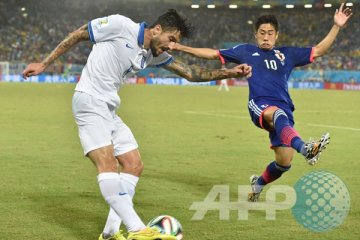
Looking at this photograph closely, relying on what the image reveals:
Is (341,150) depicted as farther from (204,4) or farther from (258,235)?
(204,4)

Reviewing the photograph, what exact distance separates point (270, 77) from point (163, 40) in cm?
274

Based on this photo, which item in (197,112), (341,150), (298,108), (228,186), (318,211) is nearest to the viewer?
(318,211)

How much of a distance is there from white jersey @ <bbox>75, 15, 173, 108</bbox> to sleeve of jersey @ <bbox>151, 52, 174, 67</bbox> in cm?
49

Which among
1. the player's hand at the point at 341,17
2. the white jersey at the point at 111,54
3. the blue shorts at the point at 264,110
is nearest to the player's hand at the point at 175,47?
the white jersey at the point at 111,54

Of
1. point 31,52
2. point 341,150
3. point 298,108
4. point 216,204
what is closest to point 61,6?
point 31,52

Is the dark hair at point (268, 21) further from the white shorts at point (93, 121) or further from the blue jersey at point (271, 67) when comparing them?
the white shorts at point (93, 121)

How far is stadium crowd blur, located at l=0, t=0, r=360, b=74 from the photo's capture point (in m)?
60.0

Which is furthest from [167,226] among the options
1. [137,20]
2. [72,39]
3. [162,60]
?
[137,20]

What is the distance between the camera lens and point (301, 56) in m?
8.35

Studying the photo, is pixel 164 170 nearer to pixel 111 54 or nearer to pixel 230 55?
pixel 230 55

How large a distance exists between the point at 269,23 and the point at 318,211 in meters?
2.50

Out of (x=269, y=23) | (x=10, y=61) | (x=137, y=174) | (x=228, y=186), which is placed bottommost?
(x=10, y=61)

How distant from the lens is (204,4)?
61.1 metres

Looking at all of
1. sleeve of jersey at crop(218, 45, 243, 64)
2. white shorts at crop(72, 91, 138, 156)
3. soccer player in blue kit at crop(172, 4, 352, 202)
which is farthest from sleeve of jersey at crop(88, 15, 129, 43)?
sleeve of jersey at crop(218, 45, 243, 64)
